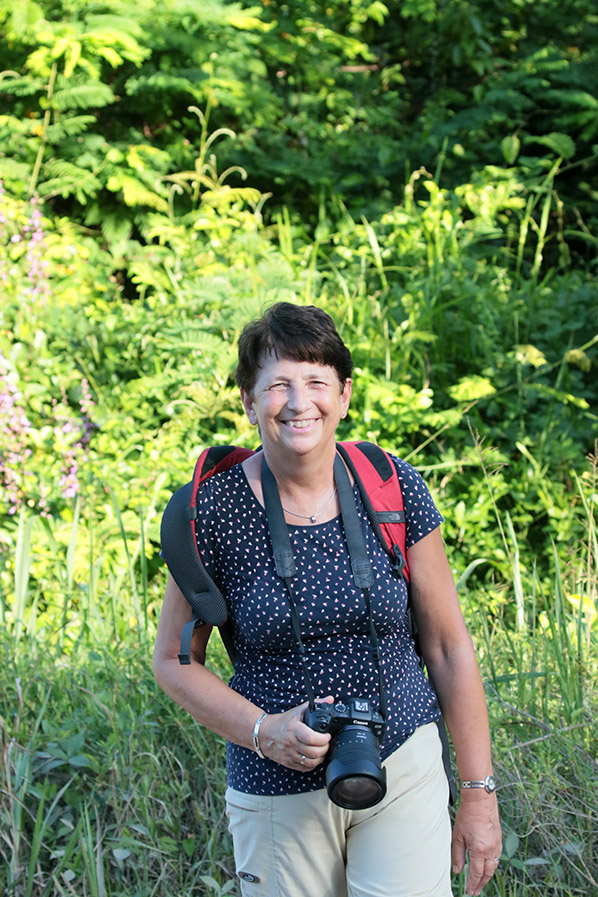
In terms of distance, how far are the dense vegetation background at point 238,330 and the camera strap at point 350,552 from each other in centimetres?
92

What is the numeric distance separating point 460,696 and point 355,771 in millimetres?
411

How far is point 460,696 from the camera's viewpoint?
1869 millimetres

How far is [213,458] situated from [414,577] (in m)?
0.49

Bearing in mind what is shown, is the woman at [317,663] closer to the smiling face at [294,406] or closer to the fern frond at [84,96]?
the smiling face at [294,406]

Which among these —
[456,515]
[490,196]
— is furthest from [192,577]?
[490,196]

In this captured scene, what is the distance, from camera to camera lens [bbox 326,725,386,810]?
1.54 m

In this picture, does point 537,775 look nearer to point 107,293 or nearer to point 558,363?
point 558,363

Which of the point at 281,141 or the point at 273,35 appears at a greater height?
the point at 273,35

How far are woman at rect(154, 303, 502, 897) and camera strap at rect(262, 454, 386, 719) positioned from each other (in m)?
0.02

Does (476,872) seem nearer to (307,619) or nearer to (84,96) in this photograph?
(307,619)

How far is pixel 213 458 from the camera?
6.38 ft

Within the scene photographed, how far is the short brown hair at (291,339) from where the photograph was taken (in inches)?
72.9

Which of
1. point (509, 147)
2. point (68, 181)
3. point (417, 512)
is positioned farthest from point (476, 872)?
point (68, 181)

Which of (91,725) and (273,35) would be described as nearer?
(91,725)
